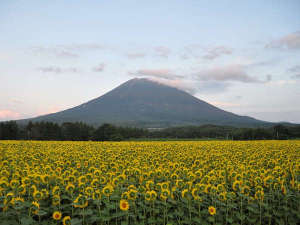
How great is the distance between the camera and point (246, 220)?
6.62 metres

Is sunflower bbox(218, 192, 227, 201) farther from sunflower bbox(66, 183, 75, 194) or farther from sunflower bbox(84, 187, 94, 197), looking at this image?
sunflower bbox(66, 183, 75, 194)

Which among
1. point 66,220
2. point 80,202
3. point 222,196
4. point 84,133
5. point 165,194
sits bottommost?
point 84,133

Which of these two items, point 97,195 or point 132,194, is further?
point 97,195

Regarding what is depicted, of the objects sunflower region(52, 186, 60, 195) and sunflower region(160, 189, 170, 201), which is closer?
sunflower region(160, 189, 170, 201)

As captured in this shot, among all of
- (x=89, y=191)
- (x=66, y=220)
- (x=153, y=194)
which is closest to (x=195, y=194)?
(x=153, y=194)

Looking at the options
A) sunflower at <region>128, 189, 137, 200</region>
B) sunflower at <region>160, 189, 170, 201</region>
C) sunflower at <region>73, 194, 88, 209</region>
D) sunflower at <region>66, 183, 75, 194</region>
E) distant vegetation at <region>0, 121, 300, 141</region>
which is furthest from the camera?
distant vegetation at <region>0, 121, 300, 141</region>

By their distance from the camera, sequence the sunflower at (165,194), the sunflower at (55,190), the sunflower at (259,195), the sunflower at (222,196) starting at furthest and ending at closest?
the sunflower at (259,195) < the sunflower at (222,196) < the sunflower at (55,190) < the sunflower at (165,194)

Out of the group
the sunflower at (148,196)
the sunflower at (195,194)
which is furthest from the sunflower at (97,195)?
the sunflower at (195,194)

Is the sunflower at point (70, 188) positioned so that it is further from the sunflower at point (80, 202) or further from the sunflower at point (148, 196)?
the sunflower at point (148, 196)

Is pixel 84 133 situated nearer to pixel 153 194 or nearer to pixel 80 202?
pixel 80 202

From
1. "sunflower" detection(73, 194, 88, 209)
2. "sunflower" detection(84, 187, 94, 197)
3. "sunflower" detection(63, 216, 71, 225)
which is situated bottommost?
"sunflower" detection(63, 216, 71, 225)

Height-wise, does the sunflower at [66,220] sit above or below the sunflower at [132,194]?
below

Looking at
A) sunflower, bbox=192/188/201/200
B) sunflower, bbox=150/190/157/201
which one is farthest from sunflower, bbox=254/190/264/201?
sunflower, bbox=150/190/157/201

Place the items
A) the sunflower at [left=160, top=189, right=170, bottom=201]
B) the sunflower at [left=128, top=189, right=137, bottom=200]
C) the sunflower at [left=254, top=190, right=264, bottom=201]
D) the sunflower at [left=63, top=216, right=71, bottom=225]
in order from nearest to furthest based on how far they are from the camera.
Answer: the sunflower at [left=63, top=216, right=71, bottom=225] < the sunflower at [left=128, top=189, right=137, bottom=200] < the sunflower at [left=160, top=189, right=170, bottom=201] < the sunflower at [left=254, top=190, right=264, bottom=201]
